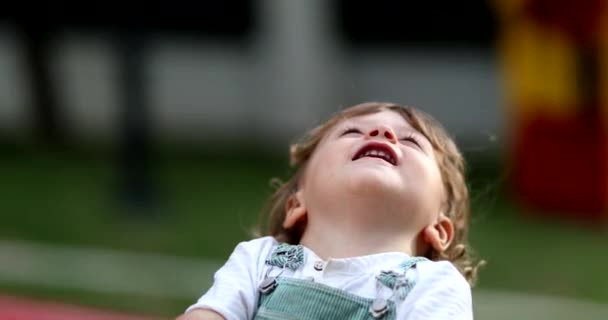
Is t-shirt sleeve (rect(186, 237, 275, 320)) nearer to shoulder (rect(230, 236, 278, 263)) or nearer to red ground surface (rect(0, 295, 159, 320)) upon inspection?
shoulder (rect(230, 236, 278, 263))

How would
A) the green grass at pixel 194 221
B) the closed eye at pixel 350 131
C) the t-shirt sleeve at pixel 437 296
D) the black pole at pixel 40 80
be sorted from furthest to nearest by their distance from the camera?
the black pole at pixel 40 80 < the green grass at pixel 194 221 < the closed eye at pixel 350 131 < the t-shirt sleeve at pixel 437 296

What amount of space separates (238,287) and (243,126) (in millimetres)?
9314

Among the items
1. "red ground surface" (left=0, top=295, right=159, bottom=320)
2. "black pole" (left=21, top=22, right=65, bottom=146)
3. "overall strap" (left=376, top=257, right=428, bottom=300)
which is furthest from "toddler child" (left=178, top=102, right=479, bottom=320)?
"black pole" (left=21, top=22, right=65, bottom=146)

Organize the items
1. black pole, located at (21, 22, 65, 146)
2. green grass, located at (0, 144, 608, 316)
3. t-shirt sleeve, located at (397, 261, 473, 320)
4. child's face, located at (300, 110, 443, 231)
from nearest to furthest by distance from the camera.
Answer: t-shirt sleeve, located at (397, 261, 473, 320), child's face, located at (300, 110, 443, 231), green grass, located at (0, 144, 608, 316), black pole, located at (21, 22, 65, 146)

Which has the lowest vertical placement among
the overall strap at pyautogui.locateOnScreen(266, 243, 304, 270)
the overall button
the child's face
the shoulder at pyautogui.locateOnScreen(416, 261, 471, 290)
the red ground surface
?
the red ground surface

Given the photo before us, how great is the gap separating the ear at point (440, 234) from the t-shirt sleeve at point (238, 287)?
1.06ft

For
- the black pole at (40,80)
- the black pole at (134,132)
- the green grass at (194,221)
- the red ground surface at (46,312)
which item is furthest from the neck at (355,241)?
the black pole at (40,80)

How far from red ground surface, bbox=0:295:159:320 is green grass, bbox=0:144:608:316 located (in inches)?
9.8

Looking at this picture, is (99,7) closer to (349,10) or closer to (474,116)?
(349,10)

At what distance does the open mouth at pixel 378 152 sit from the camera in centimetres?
304

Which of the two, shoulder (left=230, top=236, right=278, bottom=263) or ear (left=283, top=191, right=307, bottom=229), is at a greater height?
ear (left=283, top=191, right=307, bottom=229)

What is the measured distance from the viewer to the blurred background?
25.4 ft

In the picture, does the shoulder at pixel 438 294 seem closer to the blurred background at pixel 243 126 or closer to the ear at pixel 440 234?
the ear at pixel 440 234

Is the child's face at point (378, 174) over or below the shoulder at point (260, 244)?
over
